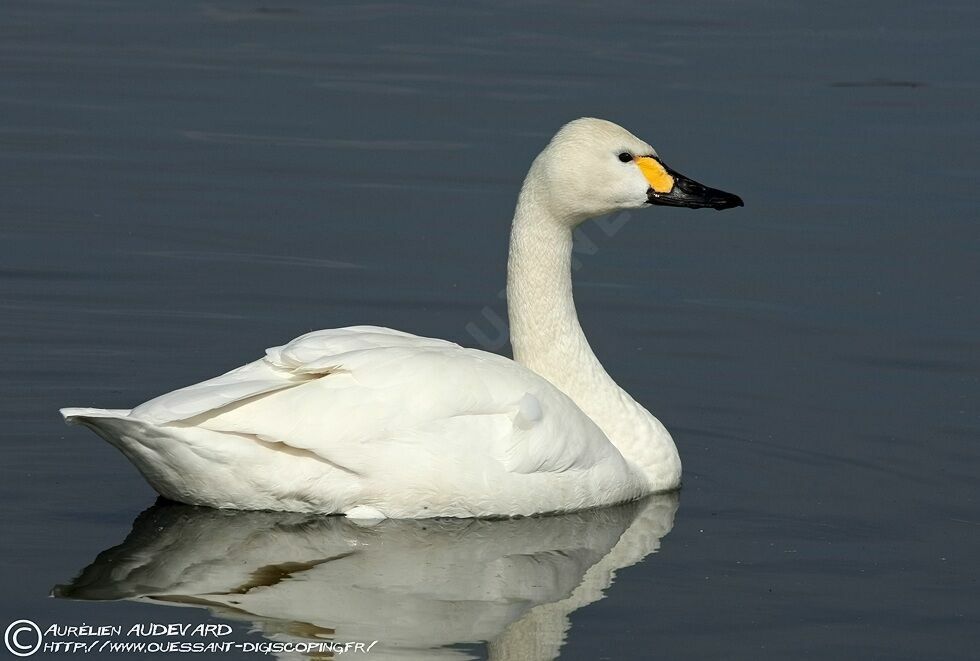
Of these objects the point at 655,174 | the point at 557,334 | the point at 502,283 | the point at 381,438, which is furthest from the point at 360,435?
the point at 502,283

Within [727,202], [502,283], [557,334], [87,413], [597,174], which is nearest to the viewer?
[87,413]

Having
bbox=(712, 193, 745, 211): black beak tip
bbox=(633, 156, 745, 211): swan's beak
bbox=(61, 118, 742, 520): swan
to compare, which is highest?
bbox=(633, 156, 745, 211): swan's beak

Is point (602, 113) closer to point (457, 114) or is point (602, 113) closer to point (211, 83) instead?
point (457, 114)

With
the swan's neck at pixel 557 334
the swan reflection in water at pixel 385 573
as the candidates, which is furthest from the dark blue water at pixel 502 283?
the swan's neck at pixel 557 334

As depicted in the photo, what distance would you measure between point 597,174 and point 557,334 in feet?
2.72

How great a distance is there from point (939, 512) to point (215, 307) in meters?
4.58

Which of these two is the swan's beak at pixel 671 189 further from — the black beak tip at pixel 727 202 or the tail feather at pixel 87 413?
the tail feather at pixel 87 413

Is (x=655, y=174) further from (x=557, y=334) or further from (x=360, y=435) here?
(x=360, y=435)

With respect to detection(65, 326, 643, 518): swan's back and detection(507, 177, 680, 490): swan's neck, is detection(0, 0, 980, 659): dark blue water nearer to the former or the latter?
detection(65, 326, 643, 518): swan's back

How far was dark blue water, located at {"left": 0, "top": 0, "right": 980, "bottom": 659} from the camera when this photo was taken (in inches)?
288

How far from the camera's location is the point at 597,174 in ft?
30.1

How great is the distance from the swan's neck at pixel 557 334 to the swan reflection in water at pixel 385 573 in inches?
21.6

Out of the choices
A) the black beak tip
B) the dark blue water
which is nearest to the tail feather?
the dark blue water

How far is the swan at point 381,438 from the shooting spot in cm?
798
